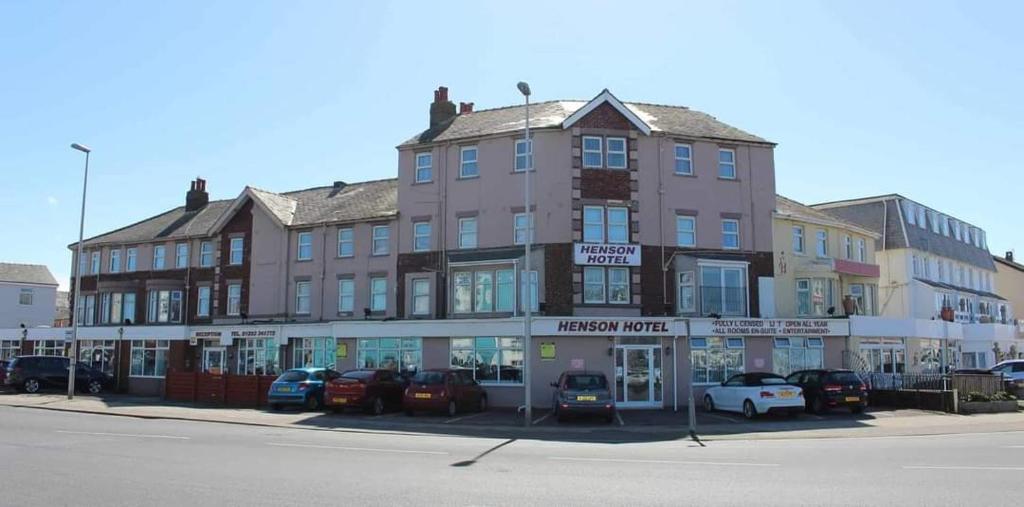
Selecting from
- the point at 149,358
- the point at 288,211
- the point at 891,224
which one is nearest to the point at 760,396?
the point at 288,211

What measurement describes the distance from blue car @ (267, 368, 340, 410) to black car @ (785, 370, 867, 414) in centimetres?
1607

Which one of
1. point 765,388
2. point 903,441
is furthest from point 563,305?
point 903,441

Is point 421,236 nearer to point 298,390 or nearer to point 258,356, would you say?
point 298,390

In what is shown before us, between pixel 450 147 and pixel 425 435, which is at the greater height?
pixel 450 147

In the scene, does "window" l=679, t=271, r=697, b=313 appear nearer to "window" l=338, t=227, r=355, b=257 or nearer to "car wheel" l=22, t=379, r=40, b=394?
"window" l=338, t=227, r=355, b=257

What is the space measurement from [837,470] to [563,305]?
18139mm

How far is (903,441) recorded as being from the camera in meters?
18.0

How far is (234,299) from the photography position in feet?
130

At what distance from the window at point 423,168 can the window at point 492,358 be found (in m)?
7.46

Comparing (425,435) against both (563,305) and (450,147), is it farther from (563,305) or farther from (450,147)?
(450,147)

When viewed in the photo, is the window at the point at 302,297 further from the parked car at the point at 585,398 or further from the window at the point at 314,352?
the parked car at the point at 585,398

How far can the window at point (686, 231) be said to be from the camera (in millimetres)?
31875

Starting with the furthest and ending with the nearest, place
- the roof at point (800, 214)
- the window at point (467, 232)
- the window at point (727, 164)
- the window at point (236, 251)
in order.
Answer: the window at point (236, 251) → the roof at point (800, 214) → the window at point (727, 164) → the window at point (467, 232)

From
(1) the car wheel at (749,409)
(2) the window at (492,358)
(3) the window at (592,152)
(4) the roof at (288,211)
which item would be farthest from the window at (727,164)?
(4) the roof at (288,211)
